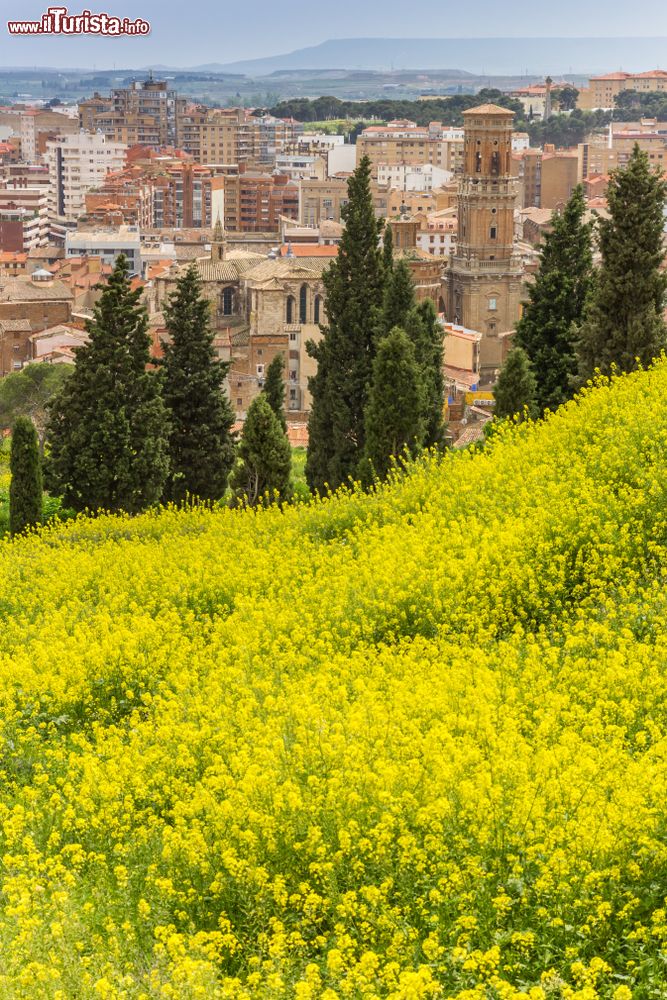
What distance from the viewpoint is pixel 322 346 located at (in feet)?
94.3

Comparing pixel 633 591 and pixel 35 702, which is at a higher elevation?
pixel 633 591

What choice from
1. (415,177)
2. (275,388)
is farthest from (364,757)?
(415,177)

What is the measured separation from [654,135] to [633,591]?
184 metres

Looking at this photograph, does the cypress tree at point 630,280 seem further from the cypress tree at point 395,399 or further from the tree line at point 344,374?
the cypress tree at point 395,399

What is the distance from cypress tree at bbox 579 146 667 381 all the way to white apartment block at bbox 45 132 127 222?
163 metres

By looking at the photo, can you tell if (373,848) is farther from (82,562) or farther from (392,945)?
(82,562)

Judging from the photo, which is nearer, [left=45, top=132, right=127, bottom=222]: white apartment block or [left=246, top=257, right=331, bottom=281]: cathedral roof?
[left=246, top=257, right=331, bottom=281]: cathedral roof

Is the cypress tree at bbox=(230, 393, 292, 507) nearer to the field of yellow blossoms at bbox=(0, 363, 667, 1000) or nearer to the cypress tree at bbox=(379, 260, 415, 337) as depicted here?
the cypress tree at bbox=(379, 260, 415, 337)

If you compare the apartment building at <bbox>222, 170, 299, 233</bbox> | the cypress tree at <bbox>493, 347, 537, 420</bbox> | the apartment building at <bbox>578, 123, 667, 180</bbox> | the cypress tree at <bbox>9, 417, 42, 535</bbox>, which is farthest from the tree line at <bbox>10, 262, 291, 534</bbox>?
the apartment building at <bbox>578, 123, 667, 180</bbox>

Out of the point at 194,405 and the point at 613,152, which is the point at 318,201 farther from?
the point at 194,405

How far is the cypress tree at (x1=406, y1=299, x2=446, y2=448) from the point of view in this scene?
27234 mm

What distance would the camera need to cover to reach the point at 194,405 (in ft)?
84.4

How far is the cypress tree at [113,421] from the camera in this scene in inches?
918

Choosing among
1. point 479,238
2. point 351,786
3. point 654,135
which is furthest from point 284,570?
point 654,135
